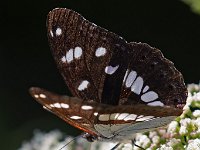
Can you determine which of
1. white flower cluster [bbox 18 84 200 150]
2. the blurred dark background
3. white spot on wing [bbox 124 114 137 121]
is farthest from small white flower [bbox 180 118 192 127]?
the blurred dark background

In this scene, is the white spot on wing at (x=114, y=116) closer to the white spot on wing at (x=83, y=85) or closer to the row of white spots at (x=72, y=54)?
the white spot on wing at (x=83, y=85)

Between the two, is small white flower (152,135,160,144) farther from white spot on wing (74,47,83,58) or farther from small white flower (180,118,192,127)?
white spot on wing (74,47,83,58)

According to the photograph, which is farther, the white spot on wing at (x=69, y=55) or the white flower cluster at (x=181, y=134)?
the white spot on wing at (x=69, y=55)

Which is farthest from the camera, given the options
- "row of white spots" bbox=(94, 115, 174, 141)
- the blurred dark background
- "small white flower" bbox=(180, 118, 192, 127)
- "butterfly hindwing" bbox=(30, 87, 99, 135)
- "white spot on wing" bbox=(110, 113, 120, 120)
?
the blurred dark background

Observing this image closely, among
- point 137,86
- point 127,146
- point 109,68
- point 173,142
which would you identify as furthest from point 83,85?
point 173,142

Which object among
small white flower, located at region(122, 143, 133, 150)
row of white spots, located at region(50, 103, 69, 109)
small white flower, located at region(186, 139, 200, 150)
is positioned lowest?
small white flower, located at region(122, 143, 133, 150)

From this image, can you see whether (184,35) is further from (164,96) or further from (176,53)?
(164,96)

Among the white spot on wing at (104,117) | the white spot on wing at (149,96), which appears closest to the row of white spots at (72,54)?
the white spot on wing at (149,96)
